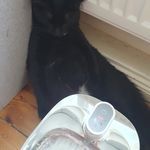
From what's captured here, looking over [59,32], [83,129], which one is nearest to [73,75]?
[59,32]

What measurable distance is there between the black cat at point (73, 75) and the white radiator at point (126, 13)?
0.07 metres

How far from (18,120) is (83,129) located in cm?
42

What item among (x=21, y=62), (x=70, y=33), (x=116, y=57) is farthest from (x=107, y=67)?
(x=21, y=62)

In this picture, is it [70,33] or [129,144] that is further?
[70,33]

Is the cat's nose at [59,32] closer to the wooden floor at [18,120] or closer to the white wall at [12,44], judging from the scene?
the white wall at [12,44]

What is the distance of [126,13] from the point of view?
32.8 inches

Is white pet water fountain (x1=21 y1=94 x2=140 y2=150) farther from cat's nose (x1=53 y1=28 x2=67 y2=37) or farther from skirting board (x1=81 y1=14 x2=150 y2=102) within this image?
skirting board (x1=81 y1=14 x2=150 y2=102)

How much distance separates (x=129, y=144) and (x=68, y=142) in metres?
0.13

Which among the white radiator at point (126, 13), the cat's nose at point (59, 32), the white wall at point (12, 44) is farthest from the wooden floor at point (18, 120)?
the white radiator at point (126, 13)

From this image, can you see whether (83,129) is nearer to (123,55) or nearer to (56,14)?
(56,14)

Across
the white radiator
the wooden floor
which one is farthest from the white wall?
the white radiator

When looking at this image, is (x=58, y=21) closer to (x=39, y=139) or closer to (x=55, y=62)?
(x=55, y=62)

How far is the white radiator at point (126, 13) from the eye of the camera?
0.80m

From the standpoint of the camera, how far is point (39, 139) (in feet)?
2.13
